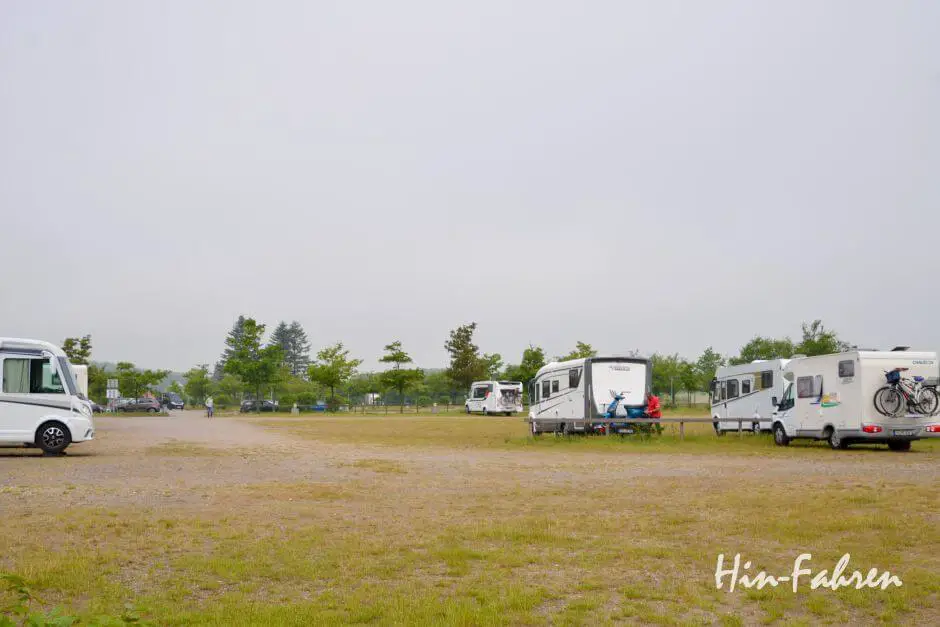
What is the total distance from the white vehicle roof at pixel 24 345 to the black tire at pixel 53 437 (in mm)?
1644

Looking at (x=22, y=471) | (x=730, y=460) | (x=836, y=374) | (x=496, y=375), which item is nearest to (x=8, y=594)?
(x=22, y=471)

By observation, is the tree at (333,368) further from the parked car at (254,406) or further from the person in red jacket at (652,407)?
the person in red jacket at (652,407)

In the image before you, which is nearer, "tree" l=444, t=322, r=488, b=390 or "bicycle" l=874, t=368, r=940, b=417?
"bicycle" l=874, t=368, r=940, b=417

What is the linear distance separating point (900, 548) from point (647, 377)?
1894 cm

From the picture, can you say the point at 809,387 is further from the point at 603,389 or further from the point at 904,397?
the point at 603,389

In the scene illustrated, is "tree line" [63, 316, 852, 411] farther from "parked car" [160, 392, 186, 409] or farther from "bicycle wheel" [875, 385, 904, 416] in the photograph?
"bicycle wheel" [875, 385, 904, 416]

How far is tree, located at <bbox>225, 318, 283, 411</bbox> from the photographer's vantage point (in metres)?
67.2

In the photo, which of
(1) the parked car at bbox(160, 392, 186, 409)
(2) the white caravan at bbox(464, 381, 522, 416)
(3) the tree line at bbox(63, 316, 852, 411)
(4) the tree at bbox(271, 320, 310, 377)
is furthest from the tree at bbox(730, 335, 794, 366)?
(4) the tree at bbox(271, 320, 310, 377)

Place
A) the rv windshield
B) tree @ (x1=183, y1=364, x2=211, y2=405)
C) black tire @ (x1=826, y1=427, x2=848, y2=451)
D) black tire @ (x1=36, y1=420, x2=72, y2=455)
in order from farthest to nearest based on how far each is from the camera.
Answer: tree @ (x1=183, y1=364, x2=211, y2=405) < black tire @ (x1=826, y1=427, x2=848, y2=451) < the rv windshield < black tire @ (x1=36, y1=420, x2=72, y2=455)

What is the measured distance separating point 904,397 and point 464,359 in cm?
5928

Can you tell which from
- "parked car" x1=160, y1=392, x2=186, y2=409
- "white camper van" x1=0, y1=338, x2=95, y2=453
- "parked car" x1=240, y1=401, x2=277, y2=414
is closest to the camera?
"white camper van" x1=0, y1=338, x2=95, y2=453

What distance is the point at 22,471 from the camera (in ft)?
52.9

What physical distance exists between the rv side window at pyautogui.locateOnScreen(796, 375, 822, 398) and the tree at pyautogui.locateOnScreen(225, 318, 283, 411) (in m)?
49.7

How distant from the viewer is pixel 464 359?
7938 cm
